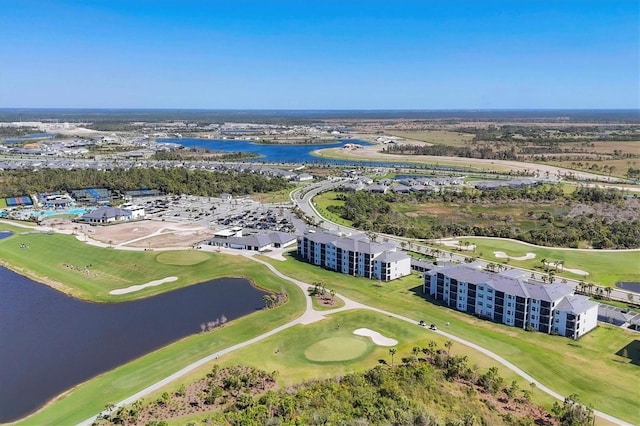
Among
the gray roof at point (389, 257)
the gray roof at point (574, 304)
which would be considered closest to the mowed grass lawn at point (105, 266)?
the gray roof at point (389, 257)

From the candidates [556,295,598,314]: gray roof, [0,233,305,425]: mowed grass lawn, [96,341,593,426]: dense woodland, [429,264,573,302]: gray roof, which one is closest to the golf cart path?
[0,233,305,425]: mowed grass lawn

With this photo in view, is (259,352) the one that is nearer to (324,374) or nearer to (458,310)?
(324,374)

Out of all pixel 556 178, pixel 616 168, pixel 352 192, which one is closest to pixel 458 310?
pixel 352 192

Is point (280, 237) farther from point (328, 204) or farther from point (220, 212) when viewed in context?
point (328, 204)

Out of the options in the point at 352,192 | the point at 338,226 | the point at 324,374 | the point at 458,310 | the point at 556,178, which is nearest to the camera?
the point at 324,374

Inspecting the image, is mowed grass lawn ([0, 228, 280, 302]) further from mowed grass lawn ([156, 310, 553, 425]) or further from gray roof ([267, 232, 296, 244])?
mowed grass lawn ([156, 310, 553, 425])

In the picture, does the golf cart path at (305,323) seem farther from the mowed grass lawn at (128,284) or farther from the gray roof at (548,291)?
the gray roof at (548,291)
